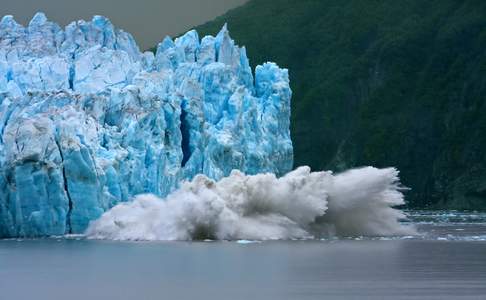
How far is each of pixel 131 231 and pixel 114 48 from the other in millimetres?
14263

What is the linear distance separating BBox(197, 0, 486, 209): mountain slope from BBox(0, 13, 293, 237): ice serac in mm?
28316

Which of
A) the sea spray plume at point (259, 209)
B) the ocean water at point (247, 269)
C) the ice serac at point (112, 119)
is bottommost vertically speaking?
the ocean water at point (247, 269)

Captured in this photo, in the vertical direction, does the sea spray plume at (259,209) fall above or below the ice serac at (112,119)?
below

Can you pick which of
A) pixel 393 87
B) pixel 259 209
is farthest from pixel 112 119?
pixel 393 87

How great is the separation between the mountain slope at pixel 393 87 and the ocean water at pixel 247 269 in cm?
4243

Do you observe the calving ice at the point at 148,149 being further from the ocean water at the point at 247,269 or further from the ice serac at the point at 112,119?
the ocean water at the point at 247,269

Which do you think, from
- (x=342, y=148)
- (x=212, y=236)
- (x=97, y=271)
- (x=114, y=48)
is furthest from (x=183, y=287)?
(x=342, y=148)

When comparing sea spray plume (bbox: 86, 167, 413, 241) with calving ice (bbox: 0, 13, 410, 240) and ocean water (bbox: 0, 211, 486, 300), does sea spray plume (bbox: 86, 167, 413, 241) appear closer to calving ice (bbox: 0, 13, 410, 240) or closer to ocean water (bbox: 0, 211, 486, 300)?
calving ice (bbox: 0, 13, 410, 240)

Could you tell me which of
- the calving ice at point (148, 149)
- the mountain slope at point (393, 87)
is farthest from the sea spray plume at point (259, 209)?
the mountain slope at point (393, 87)

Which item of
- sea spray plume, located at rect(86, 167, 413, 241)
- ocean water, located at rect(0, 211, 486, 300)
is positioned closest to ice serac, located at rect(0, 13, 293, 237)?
ocean water, located at rect(0, 211, 486, 300)

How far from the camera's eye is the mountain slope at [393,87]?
8106cm

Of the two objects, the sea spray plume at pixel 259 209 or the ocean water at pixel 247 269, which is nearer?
the ocean water at pixel 247 269

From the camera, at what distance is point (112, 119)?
140 ft

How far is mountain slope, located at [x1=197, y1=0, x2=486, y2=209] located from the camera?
81.1m
